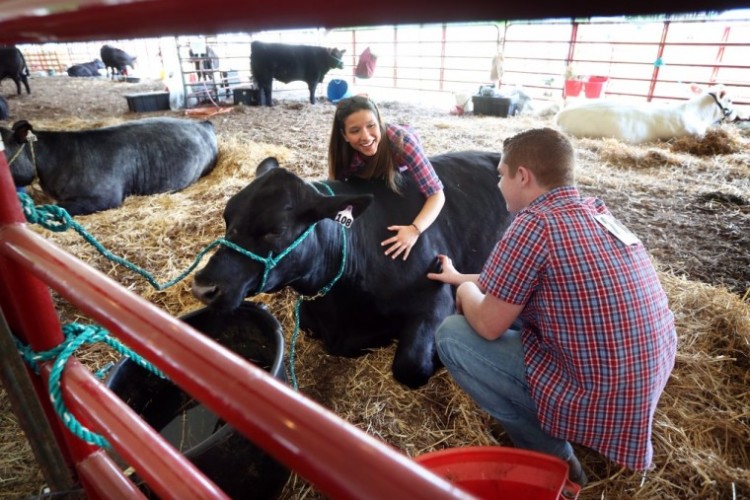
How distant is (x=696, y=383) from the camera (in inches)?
90.9

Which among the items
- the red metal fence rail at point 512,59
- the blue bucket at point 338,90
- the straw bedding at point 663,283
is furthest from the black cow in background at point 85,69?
the straw bedding at point 663,283

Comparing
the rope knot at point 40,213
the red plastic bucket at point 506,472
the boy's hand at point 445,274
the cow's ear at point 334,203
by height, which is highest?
the rope knot at point 40,213

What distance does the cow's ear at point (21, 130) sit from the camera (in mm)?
4375

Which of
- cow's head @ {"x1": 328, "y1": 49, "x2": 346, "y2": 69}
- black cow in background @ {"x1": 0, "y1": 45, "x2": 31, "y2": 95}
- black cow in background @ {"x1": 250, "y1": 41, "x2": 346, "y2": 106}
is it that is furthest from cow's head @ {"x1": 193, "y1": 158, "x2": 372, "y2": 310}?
black cow in background @ {"x1": 0, "y1": 45, "x2": 31, "y2": 95}

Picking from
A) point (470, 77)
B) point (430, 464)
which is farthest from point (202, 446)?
point (470, 77)

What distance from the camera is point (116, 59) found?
85.7ft

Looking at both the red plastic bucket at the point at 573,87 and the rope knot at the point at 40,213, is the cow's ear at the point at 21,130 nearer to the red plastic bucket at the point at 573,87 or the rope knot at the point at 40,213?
the rope knot at the point at 40,213

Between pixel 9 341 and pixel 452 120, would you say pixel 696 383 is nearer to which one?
pixel 9 341

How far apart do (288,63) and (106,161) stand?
10.6 metres

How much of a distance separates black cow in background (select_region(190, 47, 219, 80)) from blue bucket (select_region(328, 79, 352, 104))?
11.6 feet

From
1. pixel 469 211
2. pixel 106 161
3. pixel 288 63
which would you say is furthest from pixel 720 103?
pixel 288 63

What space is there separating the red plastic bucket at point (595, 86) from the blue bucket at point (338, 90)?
6538 mm

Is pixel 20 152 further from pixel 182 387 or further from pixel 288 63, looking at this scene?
pixel 288 63

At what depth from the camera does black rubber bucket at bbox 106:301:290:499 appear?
1.52 meters
